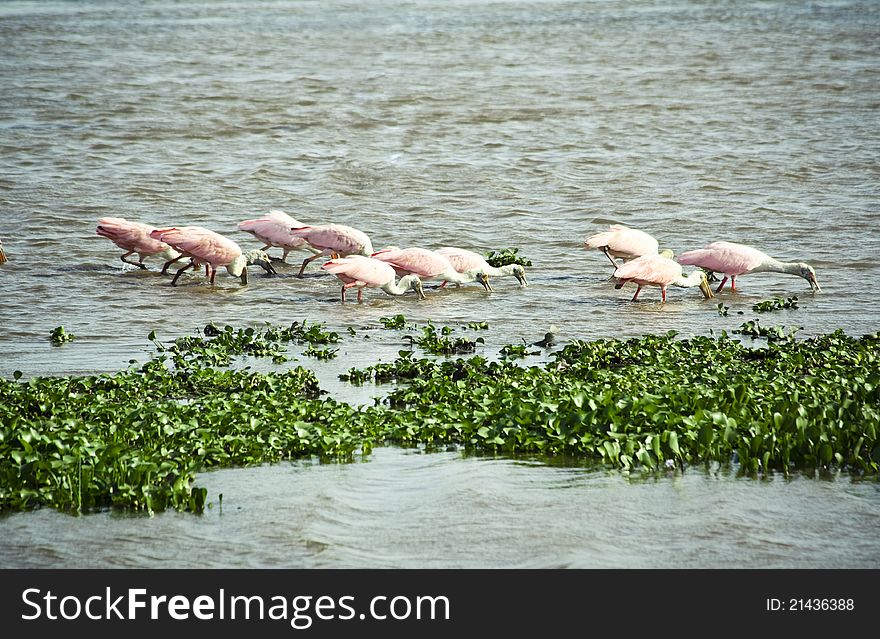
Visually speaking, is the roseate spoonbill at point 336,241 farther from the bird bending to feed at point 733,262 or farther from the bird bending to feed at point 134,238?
the bird bending to feed at point 733,262

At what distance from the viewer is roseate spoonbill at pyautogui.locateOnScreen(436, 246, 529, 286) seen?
1141 centimetres

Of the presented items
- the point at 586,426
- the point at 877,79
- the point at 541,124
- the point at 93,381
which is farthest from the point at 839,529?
the point at 877,79

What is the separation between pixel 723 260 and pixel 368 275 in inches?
126

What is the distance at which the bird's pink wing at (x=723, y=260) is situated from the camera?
36.9 ft

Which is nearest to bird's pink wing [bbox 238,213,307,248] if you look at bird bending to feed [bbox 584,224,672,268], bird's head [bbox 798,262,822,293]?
bird bending to feed [bbox 584,224,672,268]

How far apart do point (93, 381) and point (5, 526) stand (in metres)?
2.20

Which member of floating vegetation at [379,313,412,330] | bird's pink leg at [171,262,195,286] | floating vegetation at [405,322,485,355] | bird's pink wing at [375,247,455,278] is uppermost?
bird's pink wing at [375,247,455,278]

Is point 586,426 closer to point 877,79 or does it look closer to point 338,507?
point 338,507

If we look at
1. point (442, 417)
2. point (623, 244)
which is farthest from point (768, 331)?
point (442, 417)

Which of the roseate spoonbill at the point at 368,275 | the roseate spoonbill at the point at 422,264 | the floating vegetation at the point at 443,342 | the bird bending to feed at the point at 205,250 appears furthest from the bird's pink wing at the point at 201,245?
the floating vegetation at the point at 443,342

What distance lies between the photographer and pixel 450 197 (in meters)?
16.1

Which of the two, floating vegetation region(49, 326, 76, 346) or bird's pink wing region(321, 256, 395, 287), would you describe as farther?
bird's pink wing region(321, 256, 395, 287)

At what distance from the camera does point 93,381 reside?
7.46 metres

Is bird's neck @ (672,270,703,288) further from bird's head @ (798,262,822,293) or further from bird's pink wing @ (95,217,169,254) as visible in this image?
bird's pink wing @ (95,217,169,254)
